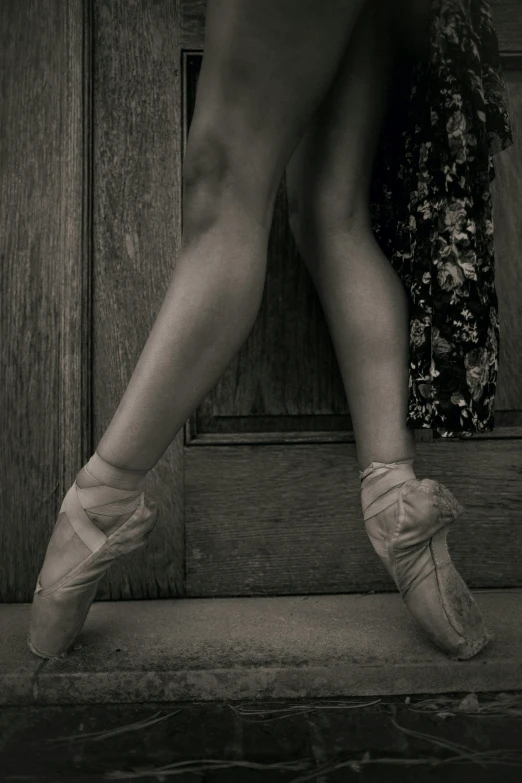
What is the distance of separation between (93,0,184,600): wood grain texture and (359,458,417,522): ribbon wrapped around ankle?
37 cm

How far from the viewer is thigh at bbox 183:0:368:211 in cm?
71

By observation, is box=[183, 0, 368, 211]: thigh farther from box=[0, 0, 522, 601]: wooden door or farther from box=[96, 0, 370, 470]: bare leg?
box=[0, 0, 522, 601]: wooden door

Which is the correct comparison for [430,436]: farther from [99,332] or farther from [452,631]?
[99,332]

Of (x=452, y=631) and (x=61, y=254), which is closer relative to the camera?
(x=452, y=631)

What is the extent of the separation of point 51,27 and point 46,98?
0.12 meters

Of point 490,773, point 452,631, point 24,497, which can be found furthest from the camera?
point 24,497

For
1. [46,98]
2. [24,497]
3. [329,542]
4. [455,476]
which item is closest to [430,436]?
[455,476]

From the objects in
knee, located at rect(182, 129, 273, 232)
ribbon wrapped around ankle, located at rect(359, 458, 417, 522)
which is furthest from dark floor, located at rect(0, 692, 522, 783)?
knee, located at rect(182, 129, 273, 232)

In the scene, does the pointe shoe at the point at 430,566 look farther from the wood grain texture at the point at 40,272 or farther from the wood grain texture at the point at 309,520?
the wood grain texture at the point at 40,272

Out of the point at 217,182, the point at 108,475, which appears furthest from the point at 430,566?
the point at 217,182

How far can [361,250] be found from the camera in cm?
89

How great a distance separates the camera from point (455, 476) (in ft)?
3.61

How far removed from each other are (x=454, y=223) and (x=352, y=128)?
19 cm

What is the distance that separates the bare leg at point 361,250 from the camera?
0.86m
